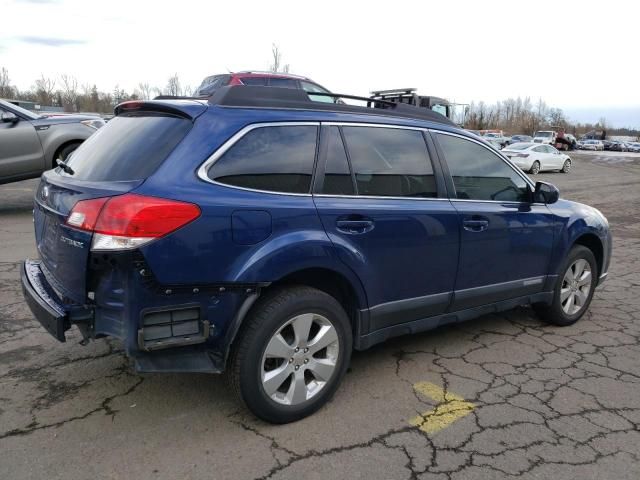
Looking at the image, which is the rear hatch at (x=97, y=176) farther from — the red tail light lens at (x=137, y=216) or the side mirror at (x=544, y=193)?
the side mirror at (x=544, y=193)

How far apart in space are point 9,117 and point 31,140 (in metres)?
0.51

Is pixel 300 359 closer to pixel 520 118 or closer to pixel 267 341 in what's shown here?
pixel 267 341

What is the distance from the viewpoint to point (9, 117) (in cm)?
893

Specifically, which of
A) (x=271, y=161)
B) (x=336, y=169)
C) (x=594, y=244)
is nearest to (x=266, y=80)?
(x=594, y=244)

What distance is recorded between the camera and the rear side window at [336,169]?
3207mm

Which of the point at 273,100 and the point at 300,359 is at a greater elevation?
the point at 273,100

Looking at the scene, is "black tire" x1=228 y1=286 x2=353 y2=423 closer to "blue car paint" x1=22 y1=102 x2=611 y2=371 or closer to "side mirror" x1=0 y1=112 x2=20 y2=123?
"blue car paint" x1=22 y1=102 x2=611 y2=371

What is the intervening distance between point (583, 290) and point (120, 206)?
4.13 metres

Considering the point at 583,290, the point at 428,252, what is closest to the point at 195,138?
the point at 428,252

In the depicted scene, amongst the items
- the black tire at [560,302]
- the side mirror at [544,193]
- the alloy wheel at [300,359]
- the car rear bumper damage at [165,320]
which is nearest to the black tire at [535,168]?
the black tire at [560,302]

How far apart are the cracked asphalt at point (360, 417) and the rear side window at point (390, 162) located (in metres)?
1.29

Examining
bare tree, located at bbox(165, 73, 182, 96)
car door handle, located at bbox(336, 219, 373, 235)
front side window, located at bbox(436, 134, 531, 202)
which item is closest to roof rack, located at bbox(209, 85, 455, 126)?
front side window, located at bbox(436, 134, 531, 202)

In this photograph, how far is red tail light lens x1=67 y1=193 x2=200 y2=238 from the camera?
100 inches

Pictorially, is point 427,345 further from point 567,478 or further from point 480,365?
point 567,478
